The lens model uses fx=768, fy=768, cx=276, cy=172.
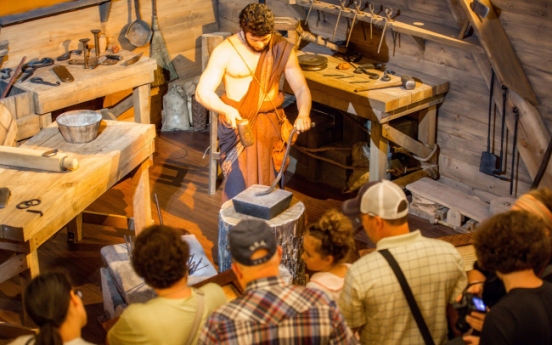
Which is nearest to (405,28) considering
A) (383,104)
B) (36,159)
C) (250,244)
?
(383,104)

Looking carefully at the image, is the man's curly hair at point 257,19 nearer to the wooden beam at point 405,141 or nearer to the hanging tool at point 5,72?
the wooden beam at point 405,141

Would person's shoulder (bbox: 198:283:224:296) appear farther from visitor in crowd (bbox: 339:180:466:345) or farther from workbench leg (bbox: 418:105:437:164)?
workbench leg (bbox: 418:105:437:164)

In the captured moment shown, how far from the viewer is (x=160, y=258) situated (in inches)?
118

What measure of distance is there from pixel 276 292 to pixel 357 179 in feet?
14.6

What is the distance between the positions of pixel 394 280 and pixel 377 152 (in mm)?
3490

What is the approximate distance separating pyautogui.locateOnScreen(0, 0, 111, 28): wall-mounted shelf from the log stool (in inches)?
127

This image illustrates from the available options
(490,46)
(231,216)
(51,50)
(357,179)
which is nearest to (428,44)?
(490,46)

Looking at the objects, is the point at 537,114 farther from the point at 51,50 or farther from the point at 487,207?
the point at 51,50

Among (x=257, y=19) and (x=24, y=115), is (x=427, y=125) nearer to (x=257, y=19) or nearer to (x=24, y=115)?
(x=257, y=19)

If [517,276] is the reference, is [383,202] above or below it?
above

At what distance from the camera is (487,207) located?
6309 mm

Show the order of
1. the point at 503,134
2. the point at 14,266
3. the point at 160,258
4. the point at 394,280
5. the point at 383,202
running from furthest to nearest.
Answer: the point at 503,134
the point at 14,266
the point at 383,202
the point at 394,280
the point at 160,258

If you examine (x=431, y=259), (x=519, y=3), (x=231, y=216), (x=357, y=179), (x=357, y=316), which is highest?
(x=519, y=3)

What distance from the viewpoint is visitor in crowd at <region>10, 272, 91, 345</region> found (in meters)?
2.78
